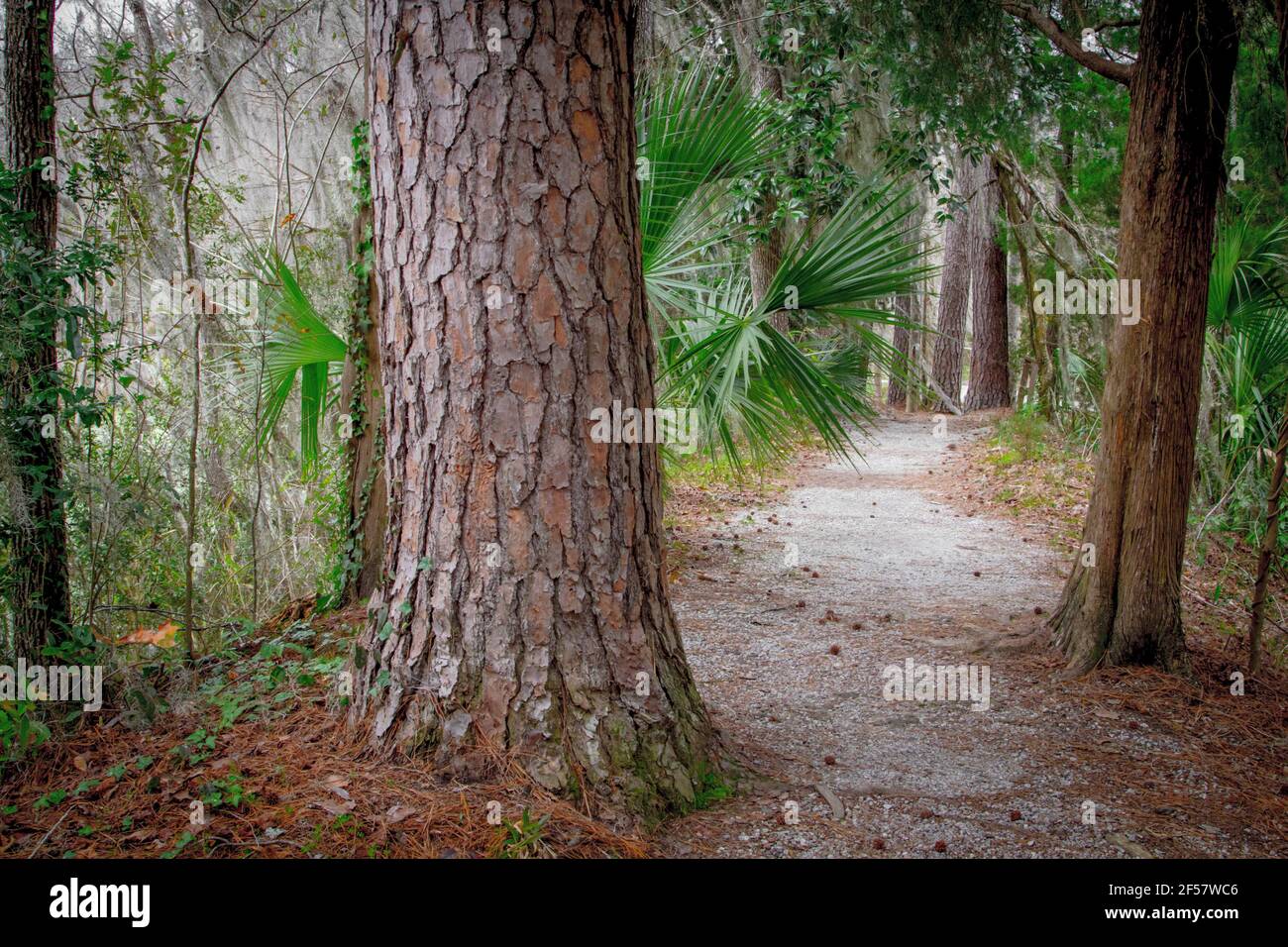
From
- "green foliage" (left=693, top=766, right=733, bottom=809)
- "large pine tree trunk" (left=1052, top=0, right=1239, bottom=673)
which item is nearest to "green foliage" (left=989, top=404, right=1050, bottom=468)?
"large pine tree trunk" (left=1052, top=0, right=1239, bottom=673)

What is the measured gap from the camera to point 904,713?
372 centimetres

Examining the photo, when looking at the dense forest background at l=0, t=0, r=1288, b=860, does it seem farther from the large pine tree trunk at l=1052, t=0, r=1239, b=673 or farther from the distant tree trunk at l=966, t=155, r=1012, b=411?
the distant tree trunk at l=966, t=155, r=1012, b=411

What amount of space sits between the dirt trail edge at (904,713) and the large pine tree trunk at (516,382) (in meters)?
0.56

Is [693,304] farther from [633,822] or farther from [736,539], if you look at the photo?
[633,822]

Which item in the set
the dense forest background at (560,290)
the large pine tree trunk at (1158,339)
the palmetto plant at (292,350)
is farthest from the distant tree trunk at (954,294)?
the palmetto plant at (292,350)

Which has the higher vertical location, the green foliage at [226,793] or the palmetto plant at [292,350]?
the palmetto plant at [292,350]

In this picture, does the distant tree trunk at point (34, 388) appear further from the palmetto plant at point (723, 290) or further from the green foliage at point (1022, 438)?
the green foliage at point (1022, 438)

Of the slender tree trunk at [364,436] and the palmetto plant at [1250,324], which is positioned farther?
the palmetto plant at [1250,324]

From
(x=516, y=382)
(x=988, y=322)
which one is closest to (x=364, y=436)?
(x=516, y=382)

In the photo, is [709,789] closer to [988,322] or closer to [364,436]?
[364,436]

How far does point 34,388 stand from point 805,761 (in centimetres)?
307

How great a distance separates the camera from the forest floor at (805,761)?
243 cm
